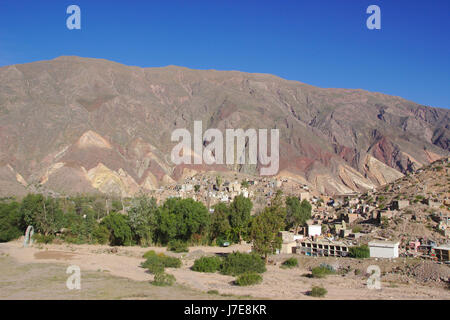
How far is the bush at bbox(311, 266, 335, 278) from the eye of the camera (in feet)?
95.8

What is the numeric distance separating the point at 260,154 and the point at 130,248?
88.1m

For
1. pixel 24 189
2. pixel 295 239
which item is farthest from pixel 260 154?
pixel 295 239

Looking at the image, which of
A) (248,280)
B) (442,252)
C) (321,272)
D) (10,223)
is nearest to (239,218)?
(321,272)

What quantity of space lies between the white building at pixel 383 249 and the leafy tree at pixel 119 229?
25.4 m

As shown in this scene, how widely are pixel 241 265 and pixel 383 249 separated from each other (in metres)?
12.1

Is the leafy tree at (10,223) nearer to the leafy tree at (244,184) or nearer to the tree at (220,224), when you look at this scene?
the tree at (220,224)

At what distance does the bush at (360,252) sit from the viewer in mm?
33500

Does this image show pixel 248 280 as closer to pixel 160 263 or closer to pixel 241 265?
pixel 241 265

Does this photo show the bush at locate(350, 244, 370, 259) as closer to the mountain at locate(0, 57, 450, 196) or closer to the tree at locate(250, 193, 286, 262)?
the tree at locate(250, 193, 286, 262)

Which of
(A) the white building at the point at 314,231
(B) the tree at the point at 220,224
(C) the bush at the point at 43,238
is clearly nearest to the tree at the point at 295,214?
(A) the white building at the point at 314,231

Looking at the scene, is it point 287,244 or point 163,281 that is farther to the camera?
point 287,244

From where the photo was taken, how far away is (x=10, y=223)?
48.6 metres

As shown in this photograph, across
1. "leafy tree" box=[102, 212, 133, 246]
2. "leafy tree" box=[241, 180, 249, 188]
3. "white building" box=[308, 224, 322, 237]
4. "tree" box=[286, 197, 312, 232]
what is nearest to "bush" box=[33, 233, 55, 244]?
"leafy tree" box=[102, 212, 133, 246]

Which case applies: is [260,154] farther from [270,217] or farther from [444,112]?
[444,112]
